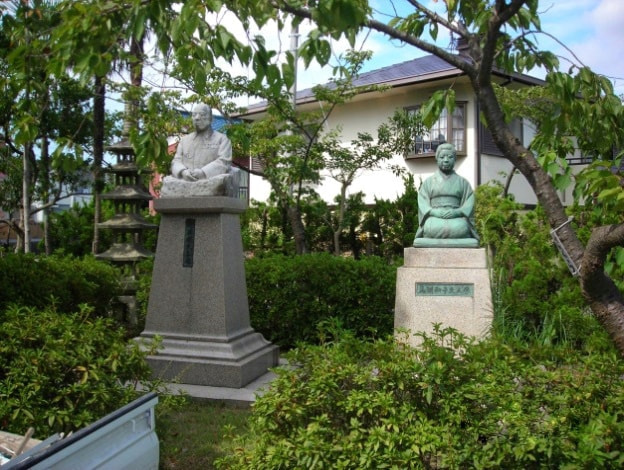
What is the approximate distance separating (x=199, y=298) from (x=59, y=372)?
2.97 m

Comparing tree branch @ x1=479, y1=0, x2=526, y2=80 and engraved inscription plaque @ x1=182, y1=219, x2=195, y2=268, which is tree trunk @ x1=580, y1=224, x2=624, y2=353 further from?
engraved inscription plaque @ x1=182, y1=219, x2=195, y2=268

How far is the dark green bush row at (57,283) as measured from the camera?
753cm

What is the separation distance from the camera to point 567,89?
3.32 metres

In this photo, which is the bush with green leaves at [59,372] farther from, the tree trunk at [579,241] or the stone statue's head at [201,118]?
the stone statue's head at [201,118]

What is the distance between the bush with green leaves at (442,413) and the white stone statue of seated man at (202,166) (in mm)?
3460

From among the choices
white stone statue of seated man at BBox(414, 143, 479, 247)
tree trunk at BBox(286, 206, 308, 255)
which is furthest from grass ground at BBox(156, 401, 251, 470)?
tree trunk at BBox(286, 206, 308, 255)

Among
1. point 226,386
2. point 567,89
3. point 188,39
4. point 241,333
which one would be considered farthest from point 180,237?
point 567,89

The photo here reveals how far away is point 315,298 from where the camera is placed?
355 inches

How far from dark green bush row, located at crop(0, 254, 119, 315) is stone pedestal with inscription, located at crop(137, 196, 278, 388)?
1261 millimetres

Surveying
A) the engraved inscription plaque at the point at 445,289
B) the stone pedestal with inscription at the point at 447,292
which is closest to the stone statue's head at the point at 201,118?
the stone pedestal with inscription at the point at 447,292

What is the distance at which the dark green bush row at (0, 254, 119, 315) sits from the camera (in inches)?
296

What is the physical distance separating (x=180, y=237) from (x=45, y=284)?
2170mm

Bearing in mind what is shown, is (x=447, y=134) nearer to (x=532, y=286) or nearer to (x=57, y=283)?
(x=532, y=286)

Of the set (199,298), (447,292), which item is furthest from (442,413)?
(199,298)
